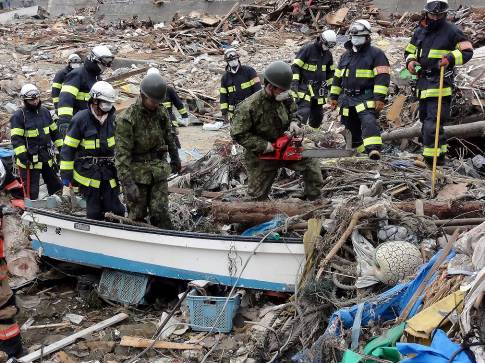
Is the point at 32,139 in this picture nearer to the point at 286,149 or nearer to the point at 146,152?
the point at 146,152

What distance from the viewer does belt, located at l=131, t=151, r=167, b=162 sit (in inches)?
222

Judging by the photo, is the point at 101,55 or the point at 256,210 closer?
the point at 256,210

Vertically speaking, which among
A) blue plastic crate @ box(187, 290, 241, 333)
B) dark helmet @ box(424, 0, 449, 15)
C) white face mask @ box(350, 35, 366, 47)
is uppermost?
dark helmet @ box(424, 0, 449, 15)

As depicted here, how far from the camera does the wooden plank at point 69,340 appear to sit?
4.84 m

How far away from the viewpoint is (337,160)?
6.98 metres

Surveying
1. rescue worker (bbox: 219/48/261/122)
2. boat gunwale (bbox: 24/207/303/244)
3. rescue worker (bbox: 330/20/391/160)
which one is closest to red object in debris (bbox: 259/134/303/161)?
boat gunwale (bbox: 24/207/303/244)

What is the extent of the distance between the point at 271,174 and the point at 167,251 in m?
1.28

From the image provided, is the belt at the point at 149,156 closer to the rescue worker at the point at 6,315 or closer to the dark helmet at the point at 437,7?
the rescue worker at the point at 6,315

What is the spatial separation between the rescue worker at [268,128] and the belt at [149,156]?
75cm

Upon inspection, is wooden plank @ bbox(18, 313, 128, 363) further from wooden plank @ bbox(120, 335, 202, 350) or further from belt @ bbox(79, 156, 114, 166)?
belt @ bbox(79, 156, 114, 166)

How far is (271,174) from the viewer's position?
5941 mm

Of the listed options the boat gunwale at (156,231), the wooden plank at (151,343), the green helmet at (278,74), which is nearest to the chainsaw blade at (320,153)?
the green helmet at (278,74)

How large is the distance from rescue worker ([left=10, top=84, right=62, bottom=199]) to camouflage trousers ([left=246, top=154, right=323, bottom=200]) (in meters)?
3.01

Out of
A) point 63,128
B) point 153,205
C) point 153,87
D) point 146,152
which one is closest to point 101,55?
point 63,128
